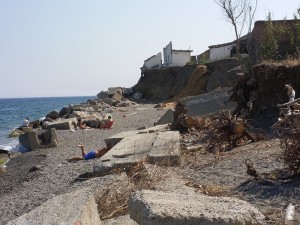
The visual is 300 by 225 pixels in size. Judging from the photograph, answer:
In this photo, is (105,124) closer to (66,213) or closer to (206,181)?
(206,181)

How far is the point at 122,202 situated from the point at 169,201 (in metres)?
1.52

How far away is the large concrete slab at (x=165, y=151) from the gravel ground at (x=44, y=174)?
4.03 feet

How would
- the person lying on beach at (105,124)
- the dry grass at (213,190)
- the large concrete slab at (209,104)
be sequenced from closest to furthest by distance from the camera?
1. the dry grass at (213,190)
2. the large concrete slab at (209,104)
3. the person lying on beach at (105,124)

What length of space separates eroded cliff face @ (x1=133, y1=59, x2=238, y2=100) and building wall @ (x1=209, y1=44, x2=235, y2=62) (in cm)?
301

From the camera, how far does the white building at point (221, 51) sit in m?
43.1

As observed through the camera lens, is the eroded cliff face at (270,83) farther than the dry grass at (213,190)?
Yes

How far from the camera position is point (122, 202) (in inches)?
213

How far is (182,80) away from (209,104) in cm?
2829

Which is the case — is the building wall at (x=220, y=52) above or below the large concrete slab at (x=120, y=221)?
above

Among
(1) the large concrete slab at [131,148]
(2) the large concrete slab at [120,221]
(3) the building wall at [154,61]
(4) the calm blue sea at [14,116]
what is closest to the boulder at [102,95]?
(4) the calm blue sea at [14,116]

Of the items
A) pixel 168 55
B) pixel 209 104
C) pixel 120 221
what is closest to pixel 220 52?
pixel 168 55

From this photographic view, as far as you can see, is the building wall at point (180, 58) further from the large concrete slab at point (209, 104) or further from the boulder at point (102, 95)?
the large concrete slab at point (209, 104)

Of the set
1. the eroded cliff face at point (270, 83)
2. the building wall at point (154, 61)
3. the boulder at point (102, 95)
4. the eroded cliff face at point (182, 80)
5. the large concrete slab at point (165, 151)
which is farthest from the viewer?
the building wall at point (154, 61)

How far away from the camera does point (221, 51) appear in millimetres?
44188
